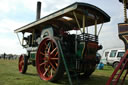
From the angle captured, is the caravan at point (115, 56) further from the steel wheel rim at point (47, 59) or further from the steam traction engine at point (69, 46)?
the steel wheel rim at point (47, 59)

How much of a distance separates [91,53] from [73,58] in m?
0.67

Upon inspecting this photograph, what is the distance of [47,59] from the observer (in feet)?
17.9

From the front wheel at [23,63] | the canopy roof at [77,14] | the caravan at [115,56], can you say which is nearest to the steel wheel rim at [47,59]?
the canopy roof at [77,14]

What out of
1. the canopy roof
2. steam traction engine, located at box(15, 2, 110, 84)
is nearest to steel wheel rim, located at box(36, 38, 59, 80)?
steam traction engine, located at box(15, 2, 110, 84)

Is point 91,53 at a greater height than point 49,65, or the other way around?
point 91,53

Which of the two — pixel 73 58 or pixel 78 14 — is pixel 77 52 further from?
pixel 78 14

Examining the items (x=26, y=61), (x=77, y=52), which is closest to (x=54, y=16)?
(x=77, y=52)

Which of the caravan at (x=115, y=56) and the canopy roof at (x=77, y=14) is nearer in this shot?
the canopy roof at (x=77, y=14)

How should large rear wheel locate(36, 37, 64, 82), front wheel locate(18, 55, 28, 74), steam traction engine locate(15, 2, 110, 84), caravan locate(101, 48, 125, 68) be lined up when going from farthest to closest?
caravan locate(101, 48, 125, 68), front wheel locate(18, 55, 28, 74), large rear wheel locate(36, 37, 64, 82), steam traction engine locate(15, 2, 110, 84)

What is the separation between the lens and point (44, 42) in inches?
224

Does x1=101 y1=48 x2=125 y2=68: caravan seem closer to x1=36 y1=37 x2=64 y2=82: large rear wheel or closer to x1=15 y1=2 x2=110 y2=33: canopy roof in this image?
x1=15 y1=2 x2=110 y2=33: canopy roof

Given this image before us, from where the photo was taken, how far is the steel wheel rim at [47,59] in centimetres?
532

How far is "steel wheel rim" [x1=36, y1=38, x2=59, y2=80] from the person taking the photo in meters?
5.32

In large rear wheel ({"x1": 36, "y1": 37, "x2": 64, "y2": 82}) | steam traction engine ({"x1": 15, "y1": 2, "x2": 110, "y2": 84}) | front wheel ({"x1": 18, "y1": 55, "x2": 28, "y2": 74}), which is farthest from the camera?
front wheel ({"x1": 18, "y1": 55, "x2": 28, "y2": 74})
